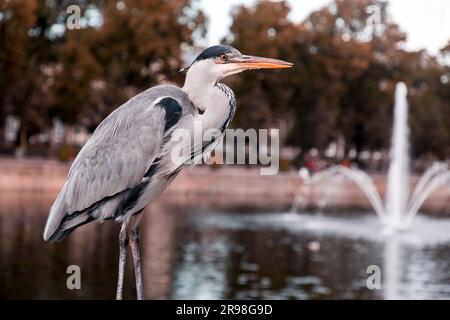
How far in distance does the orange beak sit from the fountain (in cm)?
3195

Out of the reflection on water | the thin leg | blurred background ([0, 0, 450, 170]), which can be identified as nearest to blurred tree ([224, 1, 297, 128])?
blurred background ([0, 0, 450, 170])

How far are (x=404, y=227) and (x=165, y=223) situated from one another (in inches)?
370

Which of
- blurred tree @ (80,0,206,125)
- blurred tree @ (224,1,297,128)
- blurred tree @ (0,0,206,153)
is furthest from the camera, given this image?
blurred tree @ (224,1,297,128)

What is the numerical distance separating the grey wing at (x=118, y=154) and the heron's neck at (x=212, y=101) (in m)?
0.10

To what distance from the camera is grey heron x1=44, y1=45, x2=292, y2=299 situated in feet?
11.7

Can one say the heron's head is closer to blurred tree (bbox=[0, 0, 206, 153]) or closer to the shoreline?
the shoreline

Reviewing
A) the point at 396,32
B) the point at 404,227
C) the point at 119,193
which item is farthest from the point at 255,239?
the point at 396,32

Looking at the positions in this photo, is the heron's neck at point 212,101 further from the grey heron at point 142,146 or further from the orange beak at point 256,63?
the orange beak at point 256,63

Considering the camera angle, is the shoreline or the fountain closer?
the fountain

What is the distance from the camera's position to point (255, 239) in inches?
1192

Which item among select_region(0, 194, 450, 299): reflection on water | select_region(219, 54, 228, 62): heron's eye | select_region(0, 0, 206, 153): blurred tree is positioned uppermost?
select_region(0, 0, 206, 153): blurred tree

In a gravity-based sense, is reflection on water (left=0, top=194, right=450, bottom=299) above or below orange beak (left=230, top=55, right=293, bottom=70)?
below
